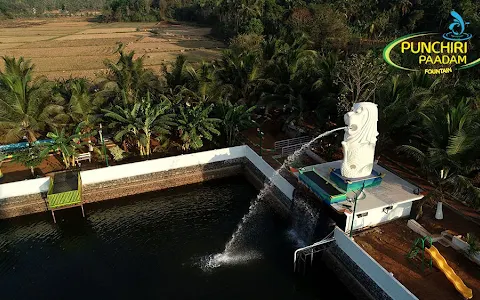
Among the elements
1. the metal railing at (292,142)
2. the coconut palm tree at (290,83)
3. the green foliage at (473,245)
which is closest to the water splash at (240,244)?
the metal railing at (292,142)

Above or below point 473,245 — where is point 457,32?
above

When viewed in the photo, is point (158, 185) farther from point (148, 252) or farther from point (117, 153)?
point (148, 252)

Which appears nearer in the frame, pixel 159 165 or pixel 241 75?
pixel 159 165

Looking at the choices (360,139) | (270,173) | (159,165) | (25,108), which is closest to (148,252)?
(159,165)

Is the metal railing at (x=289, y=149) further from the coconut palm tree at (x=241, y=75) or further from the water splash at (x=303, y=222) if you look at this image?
the water splash at (x=303, y=222)

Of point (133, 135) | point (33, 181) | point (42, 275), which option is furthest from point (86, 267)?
point (133, 135)
